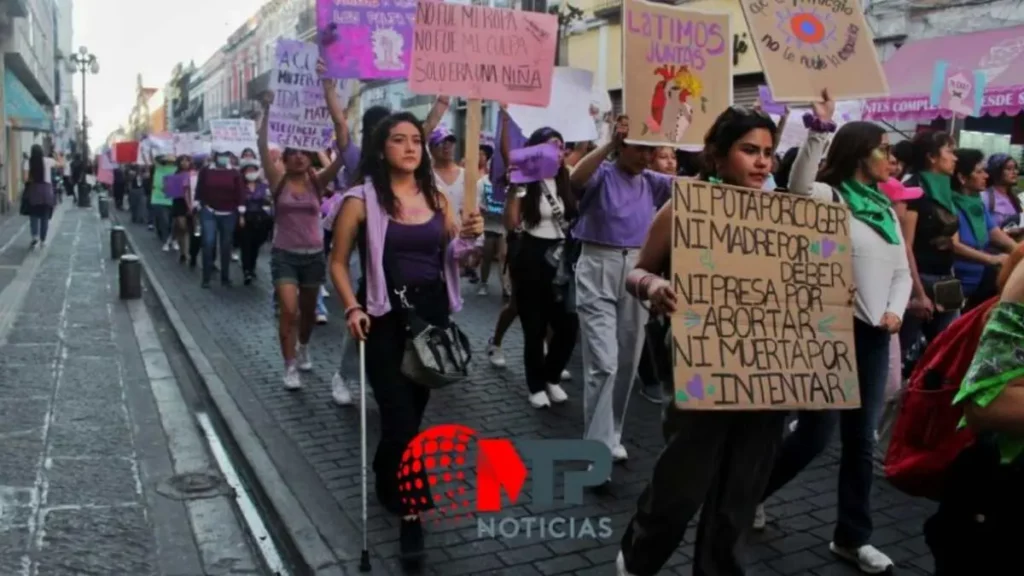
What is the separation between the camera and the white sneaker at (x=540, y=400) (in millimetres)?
6707

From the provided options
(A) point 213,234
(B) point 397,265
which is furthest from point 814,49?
(A) point 213,234

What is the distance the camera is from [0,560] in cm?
434

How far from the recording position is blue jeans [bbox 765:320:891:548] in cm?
406

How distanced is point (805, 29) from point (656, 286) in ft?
5.26

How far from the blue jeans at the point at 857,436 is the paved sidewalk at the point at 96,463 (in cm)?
255

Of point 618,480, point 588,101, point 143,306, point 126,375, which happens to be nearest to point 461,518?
point 618,480

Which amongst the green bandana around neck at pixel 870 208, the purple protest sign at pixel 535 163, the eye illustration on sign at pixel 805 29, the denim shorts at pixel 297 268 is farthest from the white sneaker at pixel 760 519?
the denim shorts at pixel 297 268

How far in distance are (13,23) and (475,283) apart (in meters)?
24.4

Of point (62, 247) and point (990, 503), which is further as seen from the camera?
point (62, 247)

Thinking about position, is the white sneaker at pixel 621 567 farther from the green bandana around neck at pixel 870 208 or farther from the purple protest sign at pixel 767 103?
the purple protest sign at pixel 767 103

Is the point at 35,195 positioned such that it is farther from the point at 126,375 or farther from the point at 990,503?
the point at 990,503

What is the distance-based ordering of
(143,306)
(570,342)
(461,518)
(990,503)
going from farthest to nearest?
(143,306)
(570,342)
(461,518)
(990,503)

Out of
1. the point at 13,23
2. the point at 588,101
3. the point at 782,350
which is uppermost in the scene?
the point at 13,23

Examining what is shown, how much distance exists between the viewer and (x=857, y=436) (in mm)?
4098
